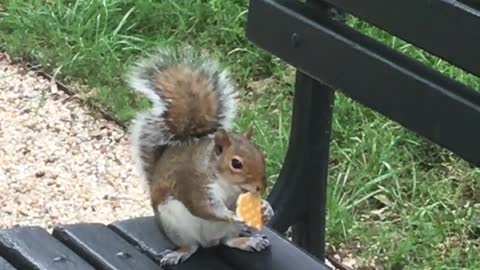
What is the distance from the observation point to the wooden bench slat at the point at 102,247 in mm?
2408

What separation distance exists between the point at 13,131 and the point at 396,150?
1146 mm

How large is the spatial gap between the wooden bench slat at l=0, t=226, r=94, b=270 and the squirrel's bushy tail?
23cm

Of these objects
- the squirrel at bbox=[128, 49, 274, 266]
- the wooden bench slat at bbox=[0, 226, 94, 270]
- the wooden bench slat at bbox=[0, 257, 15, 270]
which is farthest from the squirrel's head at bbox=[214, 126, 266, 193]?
the wooden bench slat at bbox=[0, 257, 15, 270]

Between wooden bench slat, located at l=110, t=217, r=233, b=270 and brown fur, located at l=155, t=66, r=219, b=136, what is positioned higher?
brown fur, located at l=155, t=66, r=219, b=136

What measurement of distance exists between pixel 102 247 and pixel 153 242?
10 centimetres

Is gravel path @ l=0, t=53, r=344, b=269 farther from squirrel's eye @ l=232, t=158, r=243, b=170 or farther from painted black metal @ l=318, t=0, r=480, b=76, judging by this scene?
painted black metal @ l=318, t=0, r=480, b=76

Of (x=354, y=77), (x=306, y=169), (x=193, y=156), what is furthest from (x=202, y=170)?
(x=306, y=169)

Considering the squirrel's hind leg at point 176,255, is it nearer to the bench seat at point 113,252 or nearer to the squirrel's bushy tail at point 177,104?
the bench seat at point 113,252

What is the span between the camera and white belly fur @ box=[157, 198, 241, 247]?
2465mm

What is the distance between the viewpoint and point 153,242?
2516mm

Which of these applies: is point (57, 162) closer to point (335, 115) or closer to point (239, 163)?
point (335, 115)

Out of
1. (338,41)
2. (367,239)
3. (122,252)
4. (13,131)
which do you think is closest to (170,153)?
(122,252)

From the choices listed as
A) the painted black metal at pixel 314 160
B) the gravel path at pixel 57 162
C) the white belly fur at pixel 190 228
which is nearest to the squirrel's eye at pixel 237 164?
the white belly fur at pixel 190 228

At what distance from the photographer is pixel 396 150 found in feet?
12.4
